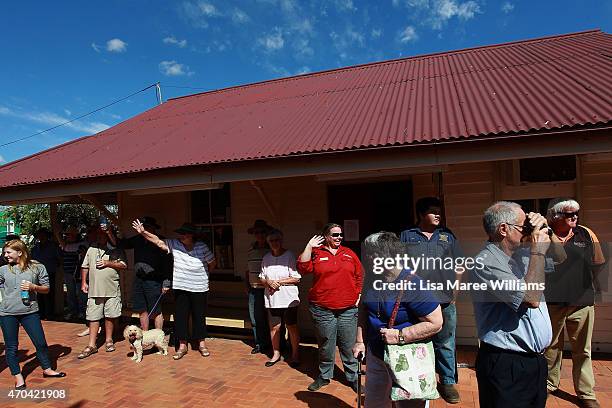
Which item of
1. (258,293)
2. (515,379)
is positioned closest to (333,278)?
(258,293)

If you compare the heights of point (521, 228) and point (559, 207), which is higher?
point (559, 207)

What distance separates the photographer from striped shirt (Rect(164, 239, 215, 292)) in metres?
4.83

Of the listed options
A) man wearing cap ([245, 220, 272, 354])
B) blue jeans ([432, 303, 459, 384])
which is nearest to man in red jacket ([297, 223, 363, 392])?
blue jeans ([432, 303, 459, 384])

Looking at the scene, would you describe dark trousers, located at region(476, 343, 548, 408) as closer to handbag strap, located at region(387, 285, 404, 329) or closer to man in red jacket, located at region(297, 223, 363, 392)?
handbag strap, located at region(387, 285, 404, 329)

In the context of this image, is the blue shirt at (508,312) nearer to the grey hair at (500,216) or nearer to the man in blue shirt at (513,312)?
the man in blue shirt at (513,312)

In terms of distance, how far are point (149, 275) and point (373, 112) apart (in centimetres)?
366

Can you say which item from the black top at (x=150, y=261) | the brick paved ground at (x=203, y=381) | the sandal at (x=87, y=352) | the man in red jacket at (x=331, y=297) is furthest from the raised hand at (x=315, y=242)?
the sandal at (x=87, y=352)

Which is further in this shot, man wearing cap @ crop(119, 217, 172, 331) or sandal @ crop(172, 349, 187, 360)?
man wearing cap @ crop(119, 217, 172, 331)

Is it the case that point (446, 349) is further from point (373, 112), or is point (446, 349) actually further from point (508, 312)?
point (373, 112)

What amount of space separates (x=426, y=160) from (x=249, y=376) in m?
2.97

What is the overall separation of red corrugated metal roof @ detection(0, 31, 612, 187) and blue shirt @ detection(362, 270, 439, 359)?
5.79 ft

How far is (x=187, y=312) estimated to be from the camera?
4953mm

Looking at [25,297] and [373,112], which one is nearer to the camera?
[25,297]

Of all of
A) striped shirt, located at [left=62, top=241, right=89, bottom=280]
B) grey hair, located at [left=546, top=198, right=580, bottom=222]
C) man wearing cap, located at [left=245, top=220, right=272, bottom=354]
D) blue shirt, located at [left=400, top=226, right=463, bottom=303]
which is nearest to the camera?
grey hair, located at [left=546, top=198, right=580, bottom=222]
